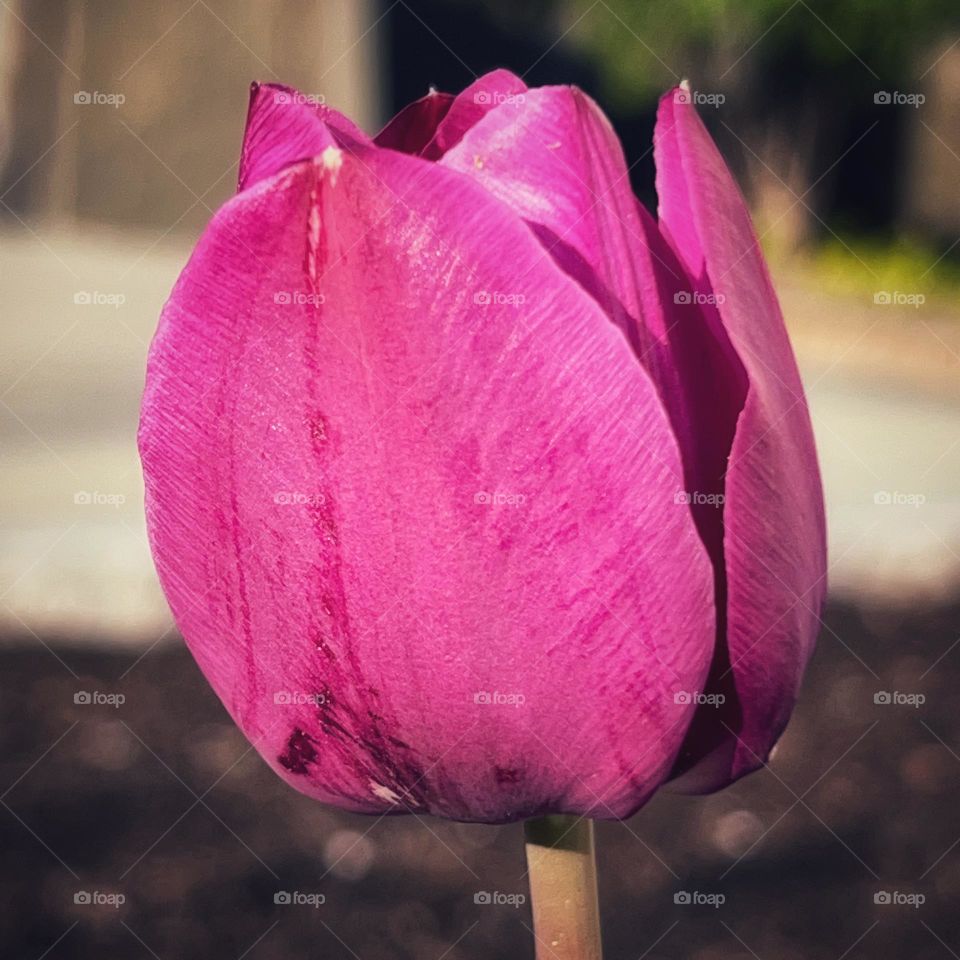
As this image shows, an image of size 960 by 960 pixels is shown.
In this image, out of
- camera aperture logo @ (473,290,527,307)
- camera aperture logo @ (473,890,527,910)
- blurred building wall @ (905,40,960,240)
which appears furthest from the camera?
blurred building wall @ (905,40,960,240)

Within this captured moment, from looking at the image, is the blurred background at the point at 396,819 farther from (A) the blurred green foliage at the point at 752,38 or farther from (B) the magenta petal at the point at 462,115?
(B) the magenta petal at the point at 462,115

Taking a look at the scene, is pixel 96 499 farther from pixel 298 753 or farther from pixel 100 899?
pixel 298 753

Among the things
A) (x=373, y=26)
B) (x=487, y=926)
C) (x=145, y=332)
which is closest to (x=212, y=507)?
(x=487, y=926)

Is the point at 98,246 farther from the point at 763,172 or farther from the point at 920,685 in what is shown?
the point at 920,685

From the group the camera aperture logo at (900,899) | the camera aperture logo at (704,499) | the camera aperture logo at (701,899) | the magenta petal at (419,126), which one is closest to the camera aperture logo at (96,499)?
the camera aperture logo at (701,899)

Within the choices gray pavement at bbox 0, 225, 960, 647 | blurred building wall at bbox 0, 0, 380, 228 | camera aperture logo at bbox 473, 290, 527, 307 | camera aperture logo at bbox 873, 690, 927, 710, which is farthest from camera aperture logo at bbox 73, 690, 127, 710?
blurred building wall at bbox 0, 0, 380, 228

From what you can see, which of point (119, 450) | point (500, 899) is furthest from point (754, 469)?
point (119, 450)

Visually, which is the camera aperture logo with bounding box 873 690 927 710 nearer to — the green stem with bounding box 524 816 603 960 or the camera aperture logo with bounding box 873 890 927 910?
the camera aperture logo with bounding box 873 890 927 910
